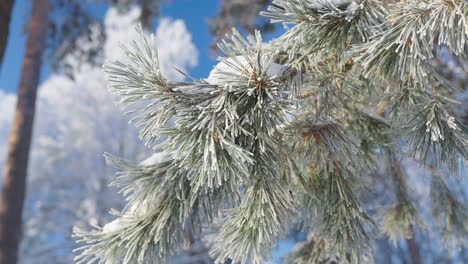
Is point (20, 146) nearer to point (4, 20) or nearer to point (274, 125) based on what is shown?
point (4, 20)

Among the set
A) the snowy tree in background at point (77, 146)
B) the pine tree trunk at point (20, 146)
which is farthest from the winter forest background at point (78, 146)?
the pine tree trunk at point (20, 146)

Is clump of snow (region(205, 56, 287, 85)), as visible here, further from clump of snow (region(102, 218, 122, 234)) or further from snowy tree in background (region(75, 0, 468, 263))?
clump of snow (region(102, 218, 122, 234))

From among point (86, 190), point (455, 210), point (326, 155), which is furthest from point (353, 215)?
point (86, 190)

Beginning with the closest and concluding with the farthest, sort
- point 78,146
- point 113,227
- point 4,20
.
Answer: point 113,227 < point 4,20 < point 78,146

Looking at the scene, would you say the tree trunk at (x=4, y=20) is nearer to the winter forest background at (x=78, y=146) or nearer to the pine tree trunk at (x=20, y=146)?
the pine tree trunk at (x=20, y=146)

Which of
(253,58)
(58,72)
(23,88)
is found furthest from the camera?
(58,72)

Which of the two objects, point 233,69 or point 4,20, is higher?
point 4,20

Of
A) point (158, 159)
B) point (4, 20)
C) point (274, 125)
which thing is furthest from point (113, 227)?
point (4, 20)

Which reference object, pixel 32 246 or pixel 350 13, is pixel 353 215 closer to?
pixel 350 13
